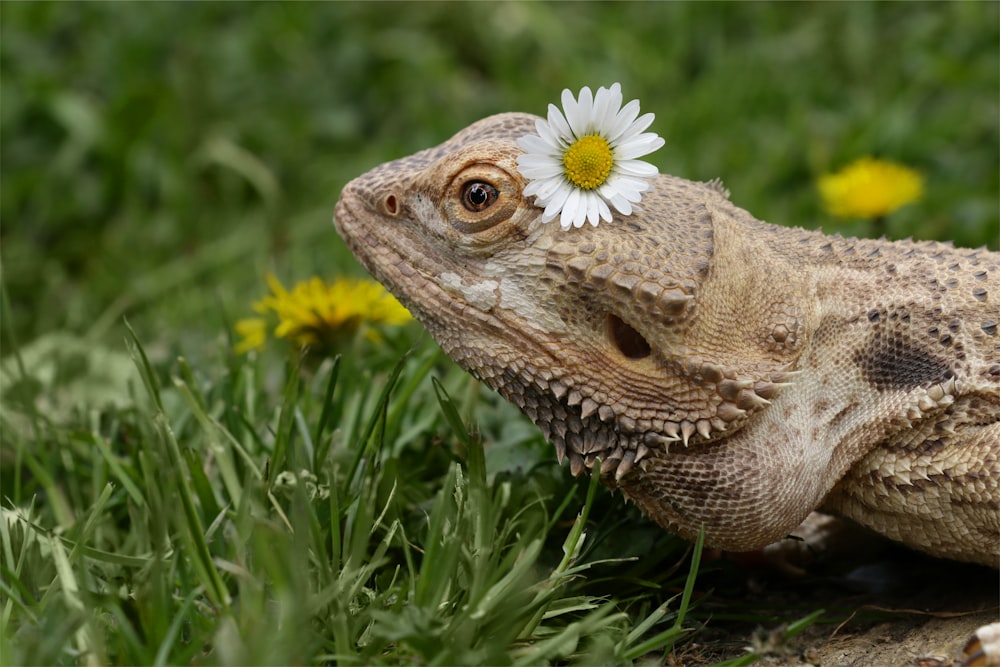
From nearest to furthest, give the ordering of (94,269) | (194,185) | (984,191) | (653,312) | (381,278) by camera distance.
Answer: (653,312), (381,278), (984,191), (94,269), (194,185)

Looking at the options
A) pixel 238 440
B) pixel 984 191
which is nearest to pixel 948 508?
pixel 238 440

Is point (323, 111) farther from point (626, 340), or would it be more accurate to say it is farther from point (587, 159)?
point (626, 340)

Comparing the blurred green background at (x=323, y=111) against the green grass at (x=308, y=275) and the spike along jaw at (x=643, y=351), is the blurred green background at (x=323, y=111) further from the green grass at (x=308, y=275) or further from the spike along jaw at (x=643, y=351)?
the spike along jaw at (x=643, y=351)

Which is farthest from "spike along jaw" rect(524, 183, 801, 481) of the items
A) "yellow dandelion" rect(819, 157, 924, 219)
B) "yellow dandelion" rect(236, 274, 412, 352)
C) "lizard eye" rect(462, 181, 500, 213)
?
"yellow dandelion" rect(819, 157, 924, 219)

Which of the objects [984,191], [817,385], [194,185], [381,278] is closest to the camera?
[817,385]

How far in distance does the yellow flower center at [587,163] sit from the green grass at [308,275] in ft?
2.81

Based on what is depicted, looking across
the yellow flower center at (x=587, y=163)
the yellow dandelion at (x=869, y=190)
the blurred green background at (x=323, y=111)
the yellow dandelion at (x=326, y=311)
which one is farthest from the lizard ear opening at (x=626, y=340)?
the blurred green background at (x=323, y=111)

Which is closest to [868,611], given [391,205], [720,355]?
[720,355]

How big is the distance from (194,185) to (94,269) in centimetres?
95

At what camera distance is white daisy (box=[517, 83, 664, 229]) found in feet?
10.4

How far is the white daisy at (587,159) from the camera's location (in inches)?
125

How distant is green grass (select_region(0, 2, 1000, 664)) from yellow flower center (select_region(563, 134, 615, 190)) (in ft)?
2.81

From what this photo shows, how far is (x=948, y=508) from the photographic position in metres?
3.26

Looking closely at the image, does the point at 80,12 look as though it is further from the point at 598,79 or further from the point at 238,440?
the point at 238,440
